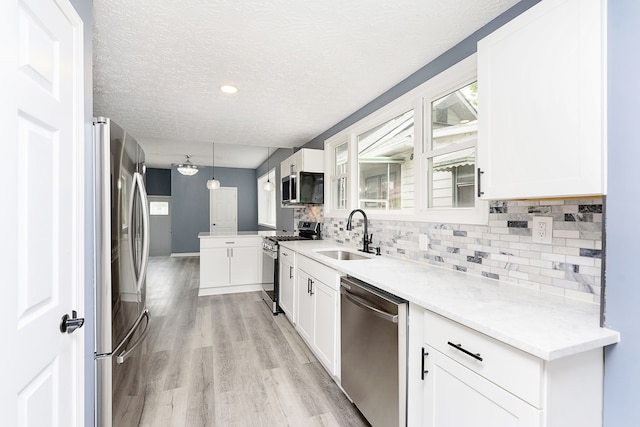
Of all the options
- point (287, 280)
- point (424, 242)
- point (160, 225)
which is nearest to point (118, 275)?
point (424, 242)

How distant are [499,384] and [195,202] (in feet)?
28.5

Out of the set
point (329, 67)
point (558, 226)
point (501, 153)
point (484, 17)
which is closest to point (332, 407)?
point (558, 226)

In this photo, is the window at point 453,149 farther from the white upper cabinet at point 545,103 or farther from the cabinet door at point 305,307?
the cabinet door at point 305,307

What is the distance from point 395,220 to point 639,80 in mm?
1712

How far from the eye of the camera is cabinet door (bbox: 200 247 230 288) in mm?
4504

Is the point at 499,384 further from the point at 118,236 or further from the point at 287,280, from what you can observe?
the point at 287,280

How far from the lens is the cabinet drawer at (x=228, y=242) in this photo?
4.51 m

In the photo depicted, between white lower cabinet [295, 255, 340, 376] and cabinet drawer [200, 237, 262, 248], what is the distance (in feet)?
6.17

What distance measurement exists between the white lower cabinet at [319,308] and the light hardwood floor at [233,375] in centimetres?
17

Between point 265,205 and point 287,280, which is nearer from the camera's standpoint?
point 287,280

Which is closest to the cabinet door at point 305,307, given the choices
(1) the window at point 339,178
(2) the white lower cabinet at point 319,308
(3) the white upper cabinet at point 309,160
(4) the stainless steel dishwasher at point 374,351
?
(2) the white lower cabinet at point 319,308

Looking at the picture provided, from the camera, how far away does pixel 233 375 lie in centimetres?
235

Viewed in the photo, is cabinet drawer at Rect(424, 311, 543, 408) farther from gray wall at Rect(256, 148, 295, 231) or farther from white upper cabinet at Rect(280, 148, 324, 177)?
gray wall at Rect(256, 148, 295, 231)

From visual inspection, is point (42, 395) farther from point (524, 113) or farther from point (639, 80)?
point (639, 80)
